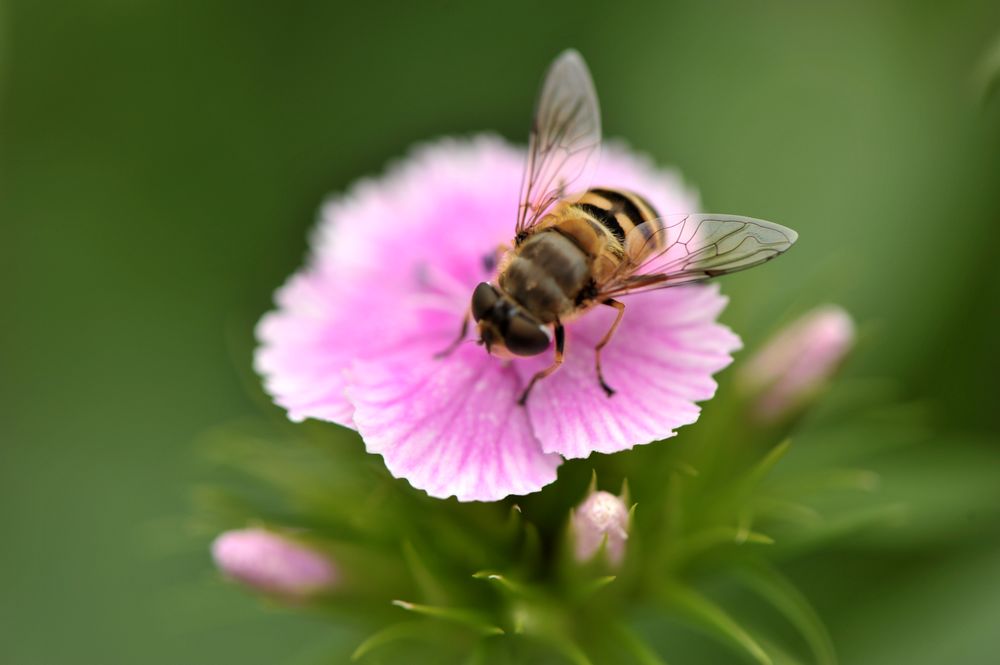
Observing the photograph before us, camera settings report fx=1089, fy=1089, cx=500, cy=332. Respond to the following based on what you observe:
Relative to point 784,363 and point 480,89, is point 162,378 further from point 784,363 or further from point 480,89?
point 784,363

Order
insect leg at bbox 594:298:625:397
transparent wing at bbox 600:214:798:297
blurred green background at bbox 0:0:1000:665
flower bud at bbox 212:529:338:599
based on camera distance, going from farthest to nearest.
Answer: blurred green background at bbox 0:0:1000:665 < flower bud at bbox 212:529:338:599 < insect leg at bbox 594:298:625:397 < transparent wing at bbox 600:214:798:297

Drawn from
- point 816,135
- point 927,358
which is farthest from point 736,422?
point 816,135

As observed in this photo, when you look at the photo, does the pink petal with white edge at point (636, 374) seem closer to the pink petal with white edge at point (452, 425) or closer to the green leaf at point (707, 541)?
the pink petal with white edge at point (452, 425)

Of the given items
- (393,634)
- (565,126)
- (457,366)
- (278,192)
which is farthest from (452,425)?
(278,192)

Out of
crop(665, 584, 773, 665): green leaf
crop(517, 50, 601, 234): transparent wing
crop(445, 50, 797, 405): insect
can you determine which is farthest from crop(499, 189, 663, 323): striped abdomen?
crop(665, 584, 773, 665): green leaf

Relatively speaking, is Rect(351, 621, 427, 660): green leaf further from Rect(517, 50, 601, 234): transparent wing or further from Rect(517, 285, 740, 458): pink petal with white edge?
Rect(517, 50, 601, 234): transparent wing

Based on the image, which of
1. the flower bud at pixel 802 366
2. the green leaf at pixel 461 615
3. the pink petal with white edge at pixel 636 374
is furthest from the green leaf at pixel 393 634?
the flower bud at pixel 802 366

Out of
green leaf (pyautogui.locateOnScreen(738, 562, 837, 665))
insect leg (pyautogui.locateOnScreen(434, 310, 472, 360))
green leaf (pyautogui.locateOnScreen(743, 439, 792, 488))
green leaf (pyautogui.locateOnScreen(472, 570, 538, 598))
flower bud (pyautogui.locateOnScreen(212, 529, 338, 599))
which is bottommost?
green leaf (pyautogui.locateOnScreen(738, 562, 837, 665))
